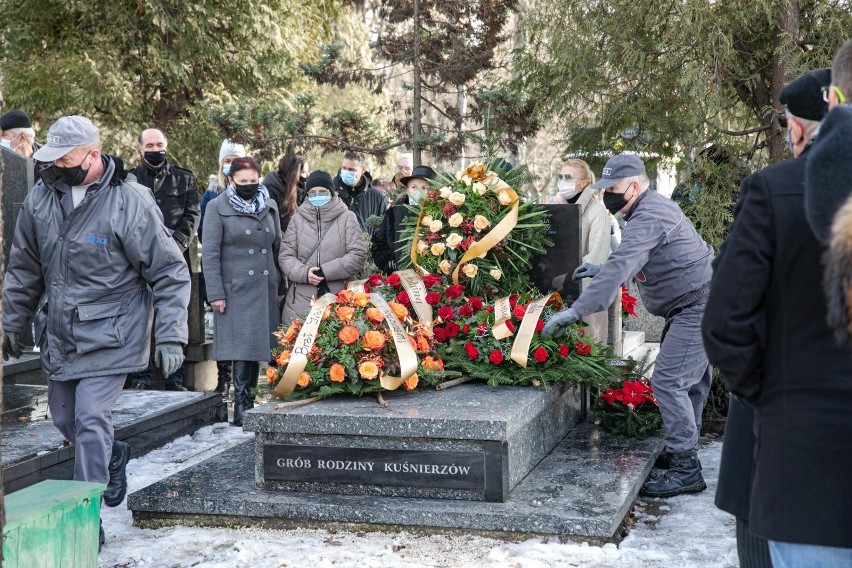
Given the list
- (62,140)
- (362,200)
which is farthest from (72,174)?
(362,200)

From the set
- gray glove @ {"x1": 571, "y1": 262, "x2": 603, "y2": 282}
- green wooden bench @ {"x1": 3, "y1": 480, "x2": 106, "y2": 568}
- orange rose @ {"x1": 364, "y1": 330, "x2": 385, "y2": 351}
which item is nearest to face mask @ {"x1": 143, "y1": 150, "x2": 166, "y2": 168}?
orange rose @ {"x1": 364, "y1": 330, "x2": 385, "y2": 351}

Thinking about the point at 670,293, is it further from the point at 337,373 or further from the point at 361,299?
the point at 337,373

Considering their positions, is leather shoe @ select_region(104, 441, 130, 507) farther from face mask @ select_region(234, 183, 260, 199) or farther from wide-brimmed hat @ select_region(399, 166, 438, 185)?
wide-brimmed hat @ select_region(399, 166, 438, 185)

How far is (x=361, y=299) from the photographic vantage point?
5.55 m

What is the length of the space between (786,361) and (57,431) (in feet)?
15.4

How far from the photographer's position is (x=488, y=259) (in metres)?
6.63

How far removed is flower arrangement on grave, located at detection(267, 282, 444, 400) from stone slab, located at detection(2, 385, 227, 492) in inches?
51.9

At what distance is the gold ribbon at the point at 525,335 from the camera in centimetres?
572

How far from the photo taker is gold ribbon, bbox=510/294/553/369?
5.72 metres

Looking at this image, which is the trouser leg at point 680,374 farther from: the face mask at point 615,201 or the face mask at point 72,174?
the face mask at point 72,174

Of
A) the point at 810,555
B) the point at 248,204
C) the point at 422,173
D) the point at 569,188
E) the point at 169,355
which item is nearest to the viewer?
the point at 810,555

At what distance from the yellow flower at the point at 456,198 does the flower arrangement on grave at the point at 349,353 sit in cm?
117

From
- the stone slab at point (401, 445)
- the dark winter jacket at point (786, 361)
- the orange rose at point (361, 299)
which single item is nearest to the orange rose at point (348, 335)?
the orange rose at point (361, 299)

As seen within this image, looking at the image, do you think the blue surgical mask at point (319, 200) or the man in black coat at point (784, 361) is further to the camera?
the blue surgical mask at point (319, 200)
